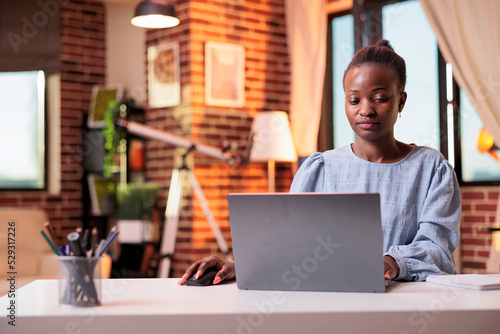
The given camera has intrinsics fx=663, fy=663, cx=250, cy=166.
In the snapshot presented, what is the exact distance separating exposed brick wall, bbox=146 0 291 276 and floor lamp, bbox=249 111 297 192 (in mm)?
299

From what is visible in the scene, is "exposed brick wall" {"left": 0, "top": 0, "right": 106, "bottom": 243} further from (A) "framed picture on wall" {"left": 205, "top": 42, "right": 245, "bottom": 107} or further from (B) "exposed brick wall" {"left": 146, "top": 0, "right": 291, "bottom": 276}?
(A) "framed picture on wall" {"left": 205, "top": 42, "right": 245, "bottom": 107}

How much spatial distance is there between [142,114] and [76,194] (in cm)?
108

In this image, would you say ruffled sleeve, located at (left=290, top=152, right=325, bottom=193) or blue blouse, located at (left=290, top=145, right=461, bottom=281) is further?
ruffled sleeve, located at (left=290, top=152, right=325, bottom=193)

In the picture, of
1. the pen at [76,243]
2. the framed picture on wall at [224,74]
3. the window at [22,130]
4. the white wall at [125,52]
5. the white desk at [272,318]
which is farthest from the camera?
the white wall at [125,52]

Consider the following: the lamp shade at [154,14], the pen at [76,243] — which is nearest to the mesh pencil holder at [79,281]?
the pen at [76,243]

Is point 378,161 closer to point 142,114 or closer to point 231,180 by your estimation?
point 231,180

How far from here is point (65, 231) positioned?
627cm

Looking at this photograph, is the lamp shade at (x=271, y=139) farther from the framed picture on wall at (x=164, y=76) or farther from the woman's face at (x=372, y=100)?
the woman's face at (x=372, y=100)

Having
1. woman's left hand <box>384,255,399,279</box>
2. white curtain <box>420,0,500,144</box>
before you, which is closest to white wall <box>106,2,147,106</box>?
white curtain <box>420,0,500,144</box>

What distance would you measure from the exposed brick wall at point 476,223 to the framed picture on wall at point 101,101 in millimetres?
3361

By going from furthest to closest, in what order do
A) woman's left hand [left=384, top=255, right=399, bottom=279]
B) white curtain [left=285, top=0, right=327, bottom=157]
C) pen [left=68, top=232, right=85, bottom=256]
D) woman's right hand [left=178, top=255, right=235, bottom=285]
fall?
white curtain [left=285, top=0, right=327, bottom=157] → woman's right hand [left=178, top=255, right=235, bottom=285] → woman's left hand [left=384, top=255, right=399, bottom=279] → pen [left=68, top=232, right=85, bottom=256]

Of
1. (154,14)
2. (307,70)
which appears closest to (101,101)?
(307,70)

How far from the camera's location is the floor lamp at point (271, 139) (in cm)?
498

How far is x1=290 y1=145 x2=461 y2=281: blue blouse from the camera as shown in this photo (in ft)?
5.00
